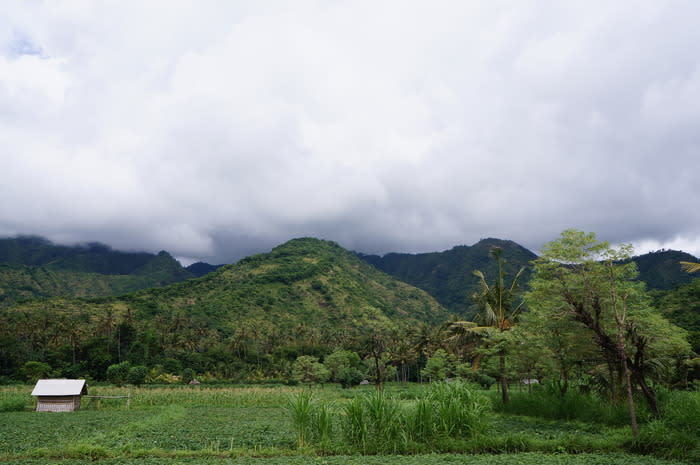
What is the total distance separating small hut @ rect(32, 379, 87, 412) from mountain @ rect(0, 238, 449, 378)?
32.8 meters

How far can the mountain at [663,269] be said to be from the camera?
408 ft

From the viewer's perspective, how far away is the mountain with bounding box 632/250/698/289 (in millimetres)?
124250

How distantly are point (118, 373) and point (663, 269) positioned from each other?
150m

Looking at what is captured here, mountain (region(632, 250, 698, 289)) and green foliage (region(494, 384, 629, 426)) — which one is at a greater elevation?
mountain (region(632, 250, 698, 289))

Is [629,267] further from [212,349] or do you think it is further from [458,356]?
[212,349]

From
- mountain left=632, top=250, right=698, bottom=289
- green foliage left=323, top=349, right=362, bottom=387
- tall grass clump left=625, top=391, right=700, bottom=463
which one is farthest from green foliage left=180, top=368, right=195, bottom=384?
mountain left=632, top=250, right=698, bottom=289

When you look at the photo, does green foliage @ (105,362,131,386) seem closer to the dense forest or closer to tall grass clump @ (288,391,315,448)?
the dense forest

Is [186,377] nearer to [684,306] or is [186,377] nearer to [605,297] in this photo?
[605,297]

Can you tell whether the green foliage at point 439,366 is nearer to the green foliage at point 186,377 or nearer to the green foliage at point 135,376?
the green foliage at point 186,377

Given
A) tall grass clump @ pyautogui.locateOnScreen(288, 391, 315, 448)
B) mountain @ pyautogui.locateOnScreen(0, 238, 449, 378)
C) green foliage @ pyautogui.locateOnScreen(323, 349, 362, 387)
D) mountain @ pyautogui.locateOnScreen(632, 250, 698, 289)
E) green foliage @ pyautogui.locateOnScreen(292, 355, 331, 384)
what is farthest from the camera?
mountain @ pyautogui.locateOnScreen(632, 250, 698, 289)

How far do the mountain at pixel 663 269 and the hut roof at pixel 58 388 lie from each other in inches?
5226

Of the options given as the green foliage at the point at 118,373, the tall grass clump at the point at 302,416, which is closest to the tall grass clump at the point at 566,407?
the tall grass clump at the point at 302,416

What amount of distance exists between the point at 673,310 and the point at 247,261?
12376 centimetres

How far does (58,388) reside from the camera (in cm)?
3209
